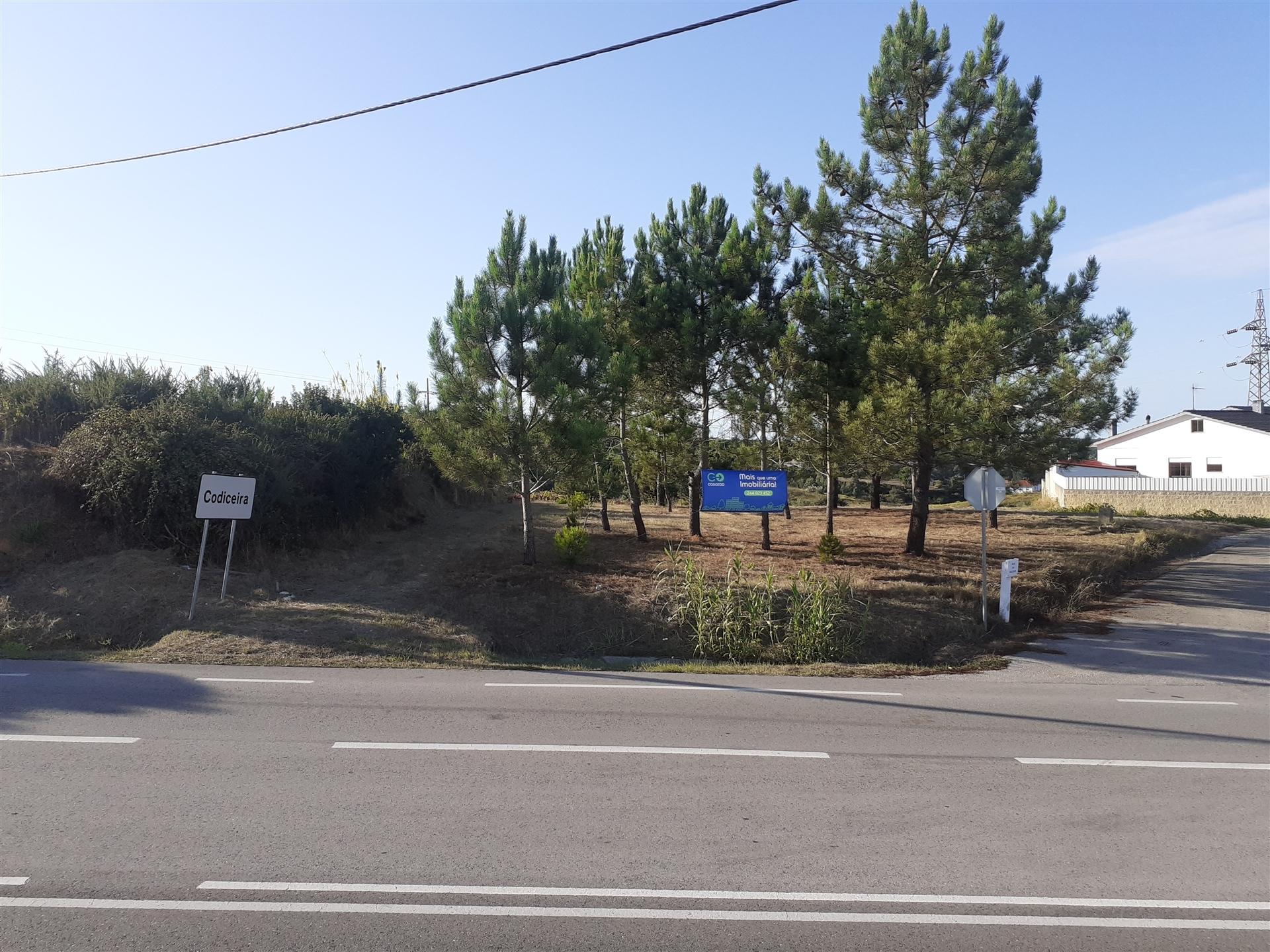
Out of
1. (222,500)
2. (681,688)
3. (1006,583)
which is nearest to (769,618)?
(681,688)

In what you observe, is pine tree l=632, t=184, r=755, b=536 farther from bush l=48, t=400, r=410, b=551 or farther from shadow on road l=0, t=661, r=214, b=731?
shadow on road l=0, t=661, r=214, b=731

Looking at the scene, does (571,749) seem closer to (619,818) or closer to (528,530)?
(619,818)

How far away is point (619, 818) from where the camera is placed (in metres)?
5.77

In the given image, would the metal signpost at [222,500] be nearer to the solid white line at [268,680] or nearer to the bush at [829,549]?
the solid white line at [268,680]

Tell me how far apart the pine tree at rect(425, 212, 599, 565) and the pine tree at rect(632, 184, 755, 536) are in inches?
116

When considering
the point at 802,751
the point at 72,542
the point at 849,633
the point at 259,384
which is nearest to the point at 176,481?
the point at 72,542

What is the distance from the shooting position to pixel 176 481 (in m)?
17.0

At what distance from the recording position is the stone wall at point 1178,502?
119 ft

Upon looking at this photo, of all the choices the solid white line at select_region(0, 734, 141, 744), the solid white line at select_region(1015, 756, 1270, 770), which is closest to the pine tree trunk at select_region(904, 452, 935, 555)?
the solid white line at select_region(1015, 756, 1270, 770)

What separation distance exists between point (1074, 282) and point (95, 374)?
2568cm

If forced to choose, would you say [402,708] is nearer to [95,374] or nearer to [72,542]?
[72,542]

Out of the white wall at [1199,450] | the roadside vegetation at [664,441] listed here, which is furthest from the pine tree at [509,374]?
the white wall at [1199,450]

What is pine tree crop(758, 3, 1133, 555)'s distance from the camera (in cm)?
1644

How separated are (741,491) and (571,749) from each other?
11.1 meters
